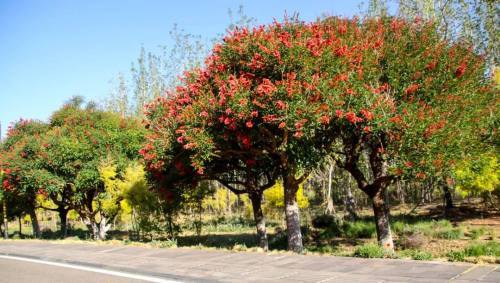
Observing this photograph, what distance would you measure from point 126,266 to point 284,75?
238 inches

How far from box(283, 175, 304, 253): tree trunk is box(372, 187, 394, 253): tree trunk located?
277 cm

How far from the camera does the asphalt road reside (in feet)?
29.4

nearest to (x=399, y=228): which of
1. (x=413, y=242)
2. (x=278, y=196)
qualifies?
(x=413, y=242)

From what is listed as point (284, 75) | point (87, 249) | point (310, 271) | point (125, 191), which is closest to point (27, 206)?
point (125, 191)

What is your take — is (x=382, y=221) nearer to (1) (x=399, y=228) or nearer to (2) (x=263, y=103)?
(1) (x=399, y=228)

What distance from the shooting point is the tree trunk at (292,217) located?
45.3 ft

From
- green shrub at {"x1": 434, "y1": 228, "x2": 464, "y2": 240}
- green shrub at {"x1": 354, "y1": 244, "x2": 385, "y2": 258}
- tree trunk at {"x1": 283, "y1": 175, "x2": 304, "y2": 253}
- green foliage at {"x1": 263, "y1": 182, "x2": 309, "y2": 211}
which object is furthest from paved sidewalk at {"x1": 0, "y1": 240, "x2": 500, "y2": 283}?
green foliage at {"x1": 263, "y1": 182, "x2": 309, "y2": 211}

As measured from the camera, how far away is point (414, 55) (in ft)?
42.3

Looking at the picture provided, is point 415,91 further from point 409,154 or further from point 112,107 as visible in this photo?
point 112,107

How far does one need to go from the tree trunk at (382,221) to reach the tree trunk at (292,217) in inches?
109

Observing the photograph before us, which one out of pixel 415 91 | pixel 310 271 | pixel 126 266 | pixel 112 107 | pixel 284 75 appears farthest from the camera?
pixel 112 107

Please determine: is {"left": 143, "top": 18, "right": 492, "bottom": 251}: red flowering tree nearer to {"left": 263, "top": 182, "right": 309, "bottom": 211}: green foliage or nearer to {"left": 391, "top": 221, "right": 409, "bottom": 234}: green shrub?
{"left": 391, "top": 221, "right": 409, "bottom": 234}: green shrub

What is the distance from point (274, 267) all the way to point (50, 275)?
5577mm

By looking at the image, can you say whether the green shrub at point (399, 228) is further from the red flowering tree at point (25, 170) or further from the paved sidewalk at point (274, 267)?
Result: the red flowering tree at point (25, 170)
